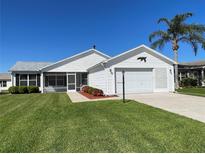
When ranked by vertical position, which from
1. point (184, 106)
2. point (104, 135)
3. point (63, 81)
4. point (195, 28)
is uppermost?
point (195, 28)

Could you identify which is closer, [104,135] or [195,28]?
[104,135]

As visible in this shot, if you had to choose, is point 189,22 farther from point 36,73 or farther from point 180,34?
point 36,73

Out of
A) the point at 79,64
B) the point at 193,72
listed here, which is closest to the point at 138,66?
the point at 79,64

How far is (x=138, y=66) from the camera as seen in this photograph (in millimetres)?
17156

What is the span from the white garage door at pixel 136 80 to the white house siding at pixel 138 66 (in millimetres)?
398

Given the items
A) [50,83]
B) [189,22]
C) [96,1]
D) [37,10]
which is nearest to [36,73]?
[50,83]

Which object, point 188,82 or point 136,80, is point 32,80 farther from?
point 188,82

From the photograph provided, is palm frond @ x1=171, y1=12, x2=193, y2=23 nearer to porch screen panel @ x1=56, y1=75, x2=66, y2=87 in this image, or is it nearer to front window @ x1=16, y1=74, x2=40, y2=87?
porch screen panel @ x1=56, y1=75, x2=66, y2=87

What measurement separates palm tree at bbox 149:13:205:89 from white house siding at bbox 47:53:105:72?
8.42m

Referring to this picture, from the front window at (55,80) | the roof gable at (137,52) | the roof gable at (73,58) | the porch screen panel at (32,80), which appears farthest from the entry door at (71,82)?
the roof gable at (137,52)

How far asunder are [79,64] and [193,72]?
19.4m

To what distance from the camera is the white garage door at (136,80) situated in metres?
16.5

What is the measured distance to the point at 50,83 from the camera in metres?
23.4

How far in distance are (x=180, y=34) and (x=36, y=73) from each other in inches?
788
